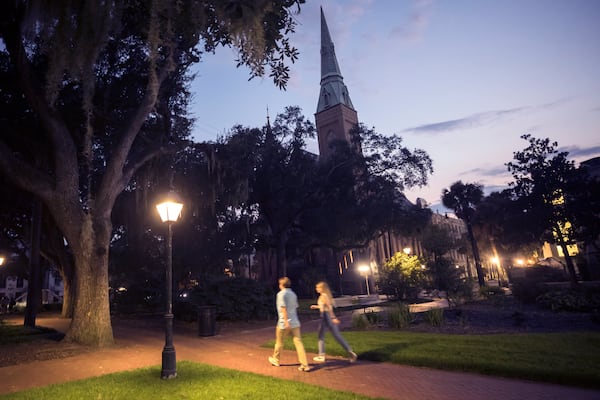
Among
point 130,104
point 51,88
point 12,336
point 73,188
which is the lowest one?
point 12,336

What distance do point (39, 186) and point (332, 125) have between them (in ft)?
158

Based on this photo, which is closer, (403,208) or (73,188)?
(73,188)

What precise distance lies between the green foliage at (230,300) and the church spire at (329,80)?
42911 millimetres

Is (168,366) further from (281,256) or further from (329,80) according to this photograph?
(329,80)

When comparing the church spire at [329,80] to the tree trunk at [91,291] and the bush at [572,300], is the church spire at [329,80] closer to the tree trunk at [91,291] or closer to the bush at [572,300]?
the bush at [572,300]

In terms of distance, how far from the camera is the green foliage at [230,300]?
17.4 meters

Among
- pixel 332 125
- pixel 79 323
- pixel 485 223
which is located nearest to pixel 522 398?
pixel 79 323

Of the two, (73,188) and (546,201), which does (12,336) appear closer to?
(73,188)

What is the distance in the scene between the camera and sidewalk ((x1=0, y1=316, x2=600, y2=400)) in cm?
590

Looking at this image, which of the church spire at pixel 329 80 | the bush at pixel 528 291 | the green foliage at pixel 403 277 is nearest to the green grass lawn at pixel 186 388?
the bush at pixel 528 291

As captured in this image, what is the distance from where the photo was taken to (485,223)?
41938 mm

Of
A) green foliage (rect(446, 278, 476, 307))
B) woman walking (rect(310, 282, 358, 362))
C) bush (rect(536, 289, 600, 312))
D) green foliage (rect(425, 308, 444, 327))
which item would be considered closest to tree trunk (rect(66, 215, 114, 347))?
woman walking (rect(310, 282, 358, 362))

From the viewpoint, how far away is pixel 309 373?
7434 mm

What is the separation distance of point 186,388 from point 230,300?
37.4ft
